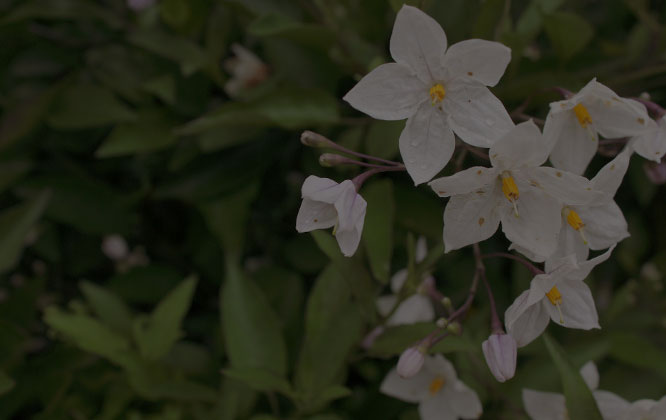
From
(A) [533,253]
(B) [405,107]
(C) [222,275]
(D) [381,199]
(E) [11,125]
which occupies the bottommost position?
(C) [222,275]

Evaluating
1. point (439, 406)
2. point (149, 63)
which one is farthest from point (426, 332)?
point (149, 63)

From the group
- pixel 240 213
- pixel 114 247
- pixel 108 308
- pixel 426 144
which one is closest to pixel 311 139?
pixel 426 144

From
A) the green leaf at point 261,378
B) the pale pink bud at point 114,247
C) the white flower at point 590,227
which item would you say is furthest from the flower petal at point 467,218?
the pale pink bud at point 114,247

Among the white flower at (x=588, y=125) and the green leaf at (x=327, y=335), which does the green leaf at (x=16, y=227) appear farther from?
the white flower at (x=588, y=125)

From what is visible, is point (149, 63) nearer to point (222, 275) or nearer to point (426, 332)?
point (222, 275)

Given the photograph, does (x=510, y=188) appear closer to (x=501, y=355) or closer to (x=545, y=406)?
(x=501, y=355)

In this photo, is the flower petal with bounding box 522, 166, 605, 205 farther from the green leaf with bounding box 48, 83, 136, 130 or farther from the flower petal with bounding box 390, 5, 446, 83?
the green leaf with bounding box 48, 83, 136, 130
